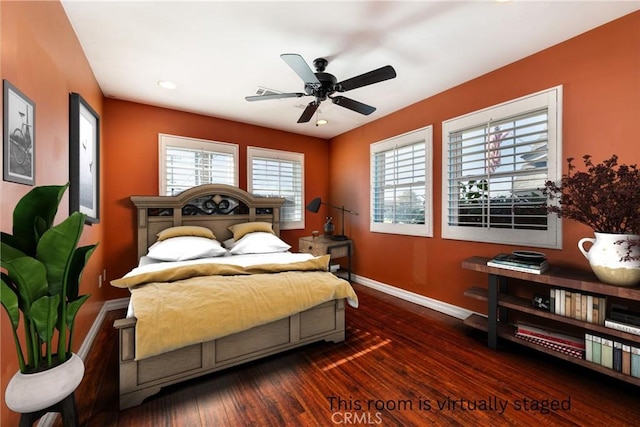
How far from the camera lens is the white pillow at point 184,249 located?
2730mm

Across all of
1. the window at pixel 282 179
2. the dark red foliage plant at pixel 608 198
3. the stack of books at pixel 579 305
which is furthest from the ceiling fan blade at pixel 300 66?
the stack of books at pixel 579 305

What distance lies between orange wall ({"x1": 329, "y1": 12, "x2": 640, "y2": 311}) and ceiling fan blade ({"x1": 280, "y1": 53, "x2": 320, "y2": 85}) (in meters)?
1.80

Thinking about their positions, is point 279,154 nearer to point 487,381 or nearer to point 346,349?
point 346,349

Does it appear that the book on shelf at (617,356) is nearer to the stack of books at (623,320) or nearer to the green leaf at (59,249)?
the stack of books at (623,320)

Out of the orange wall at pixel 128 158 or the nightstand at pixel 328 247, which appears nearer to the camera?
the orange wall at pixel 128 158

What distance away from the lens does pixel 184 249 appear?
281 cm

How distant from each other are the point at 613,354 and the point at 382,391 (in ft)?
5.06

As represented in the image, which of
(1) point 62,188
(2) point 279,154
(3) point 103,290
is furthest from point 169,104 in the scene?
(1) point 62,188

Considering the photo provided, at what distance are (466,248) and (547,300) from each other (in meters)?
0.86

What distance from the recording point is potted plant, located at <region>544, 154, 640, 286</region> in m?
1.62

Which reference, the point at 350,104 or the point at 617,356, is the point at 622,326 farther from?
the point at 350,104

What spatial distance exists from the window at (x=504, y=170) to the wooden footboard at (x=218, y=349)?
170cm

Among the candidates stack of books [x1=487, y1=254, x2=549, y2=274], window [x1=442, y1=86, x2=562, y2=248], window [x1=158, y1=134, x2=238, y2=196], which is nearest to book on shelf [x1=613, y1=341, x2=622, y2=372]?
stack of books [x1=487, y1=254, x2=549, y2=274]

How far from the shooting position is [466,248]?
282 centimetres
